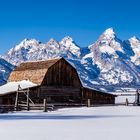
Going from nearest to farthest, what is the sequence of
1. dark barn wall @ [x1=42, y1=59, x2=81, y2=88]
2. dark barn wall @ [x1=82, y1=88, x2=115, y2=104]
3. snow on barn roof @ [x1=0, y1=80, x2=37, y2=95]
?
snow on barn roof @ [x1=0, y1=80, x2=37, y2=95] → dark barn wall @ [x1=42, y1=59, x2=81, y2=88] → dark barn wall @ [x1=82, y1=88, x2=115, y2=104]

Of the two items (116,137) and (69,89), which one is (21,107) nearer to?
(69,89)

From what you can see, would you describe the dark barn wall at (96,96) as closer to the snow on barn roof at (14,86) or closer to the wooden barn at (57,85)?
the wooden barn at (57,85)

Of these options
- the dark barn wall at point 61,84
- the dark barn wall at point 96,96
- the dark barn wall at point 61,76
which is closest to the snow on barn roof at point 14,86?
the dark barn wall at point 61,84

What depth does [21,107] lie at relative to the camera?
48.2m

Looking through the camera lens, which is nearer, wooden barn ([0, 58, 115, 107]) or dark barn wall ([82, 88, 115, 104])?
wooden barn ([0, 58, 115, 107])

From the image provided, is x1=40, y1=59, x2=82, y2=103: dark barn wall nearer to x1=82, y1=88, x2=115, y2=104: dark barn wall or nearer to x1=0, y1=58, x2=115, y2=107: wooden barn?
x1=0, y1=58, x2=115, y2=107: wooden barn

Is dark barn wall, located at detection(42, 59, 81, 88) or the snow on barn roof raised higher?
dark barn wall, located at detection(42, 59, 81, 88)

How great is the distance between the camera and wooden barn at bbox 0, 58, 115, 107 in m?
57.7

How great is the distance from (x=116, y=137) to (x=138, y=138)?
3.11 feet

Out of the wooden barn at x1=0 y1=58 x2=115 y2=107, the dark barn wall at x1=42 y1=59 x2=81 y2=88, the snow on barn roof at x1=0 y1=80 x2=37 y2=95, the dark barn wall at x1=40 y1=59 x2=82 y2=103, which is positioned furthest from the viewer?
the dark barn wall at x1=42 y1=59 x2=81 y2=88

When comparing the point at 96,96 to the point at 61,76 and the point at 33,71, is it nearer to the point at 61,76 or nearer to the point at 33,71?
the point at 61,76

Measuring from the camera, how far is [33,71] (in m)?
61.3

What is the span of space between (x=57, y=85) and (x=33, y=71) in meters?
4.20

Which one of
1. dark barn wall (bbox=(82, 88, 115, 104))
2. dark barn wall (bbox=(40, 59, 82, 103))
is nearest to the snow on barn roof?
dark barn wall (bbox=(40, 59, 82, 103))
